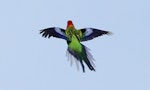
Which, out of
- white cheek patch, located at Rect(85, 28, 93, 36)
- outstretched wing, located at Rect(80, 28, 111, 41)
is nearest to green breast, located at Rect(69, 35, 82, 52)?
outstretched wing, located at Rect(80, 28, 111, 41)

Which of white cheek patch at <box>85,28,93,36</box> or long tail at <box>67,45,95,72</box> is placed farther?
white cheek patch at <box>85,28,93,36</box>

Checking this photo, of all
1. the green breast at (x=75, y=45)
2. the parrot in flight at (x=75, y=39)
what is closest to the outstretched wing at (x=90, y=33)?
the parrot in flight at (x=75, y=39)

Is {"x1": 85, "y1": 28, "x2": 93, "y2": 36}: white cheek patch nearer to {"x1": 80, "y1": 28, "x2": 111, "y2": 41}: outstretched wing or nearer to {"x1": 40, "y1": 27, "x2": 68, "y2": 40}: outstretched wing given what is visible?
{"x1": 80, "y1": 28, "x2": 111, "y2": 41}: outstretched wing

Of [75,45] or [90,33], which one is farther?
[90,33]

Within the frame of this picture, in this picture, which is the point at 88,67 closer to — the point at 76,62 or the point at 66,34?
the point at 76,62

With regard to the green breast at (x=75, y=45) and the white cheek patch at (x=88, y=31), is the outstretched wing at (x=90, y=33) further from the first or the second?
the green breast at (x=75, y=45)

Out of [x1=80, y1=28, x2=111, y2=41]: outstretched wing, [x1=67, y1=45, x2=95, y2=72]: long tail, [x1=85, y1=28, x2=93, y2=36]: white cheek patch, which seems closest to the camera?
[x1=67, y1=45, x2=95, y2=72]: long tail

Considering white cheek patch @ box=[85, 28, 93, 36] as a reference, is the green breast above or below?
below

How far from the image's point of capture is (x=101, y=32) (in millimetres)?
10273

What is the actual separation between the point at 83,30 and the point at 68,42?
3.58 feet

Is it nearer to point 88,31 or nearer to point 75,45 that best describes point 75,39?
point 75,45

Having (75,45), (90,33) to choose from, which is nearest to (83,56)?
(75,45)

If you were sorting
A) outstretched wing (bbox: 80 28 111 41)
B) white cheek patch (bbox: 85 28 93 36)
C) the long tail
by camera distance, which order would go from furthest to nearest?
white cheek patch (bbox: 85 28 93 36) < outstretched wing (bbox: 80 28 111 41) < the long tail

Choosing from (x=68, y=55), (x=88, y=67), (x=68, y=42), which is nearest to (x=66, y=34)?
(x=68, y=42)
